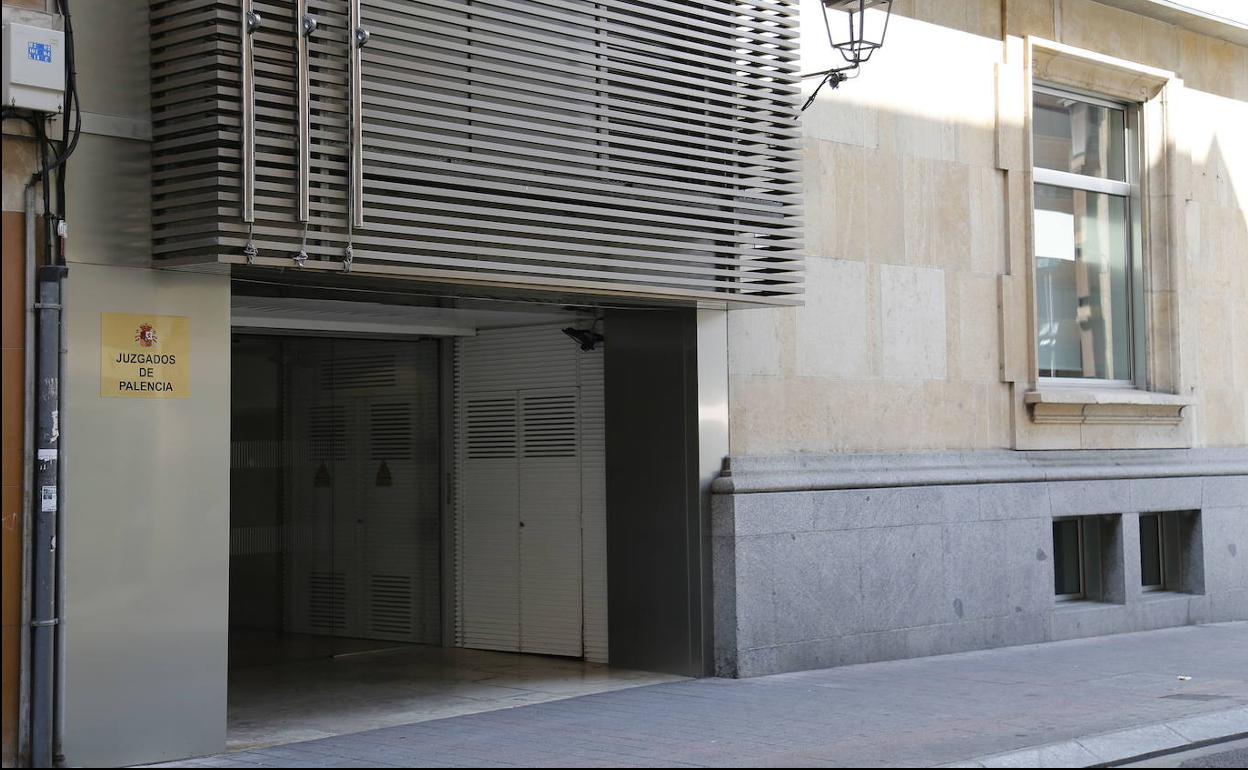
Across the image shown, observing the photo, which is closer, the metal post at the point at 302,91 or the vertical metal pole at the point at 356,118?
the metal post at the point at 302,91

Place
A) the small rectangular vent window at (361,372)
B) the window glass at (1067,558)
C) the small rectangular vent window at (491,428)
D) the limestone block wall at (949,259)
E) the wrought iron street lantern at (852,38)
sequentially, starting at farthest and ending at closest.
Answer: the window glass at (1067,558) < the small rectangular vent window at (361,372) < the small rectangular vent window at (491,428) < the limestone block wall at (949,259) < the wrought iron street lantern at (852,38)

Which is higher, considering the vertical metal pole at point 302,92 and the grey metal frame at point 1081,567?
the vertical metal pole at point 302,92

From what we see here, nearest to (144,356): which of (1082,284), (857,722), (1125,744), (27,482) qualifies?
(27,482)

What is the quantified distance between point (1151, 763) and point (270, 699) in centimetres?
580

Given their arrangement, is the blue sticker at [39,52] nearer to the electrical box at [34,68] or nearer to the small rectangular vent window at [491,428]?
the electrical box at [34,68]

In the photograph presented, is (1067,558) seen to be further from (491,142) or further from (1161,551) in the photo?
(491,142)

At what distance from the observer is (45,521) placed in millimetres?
7918

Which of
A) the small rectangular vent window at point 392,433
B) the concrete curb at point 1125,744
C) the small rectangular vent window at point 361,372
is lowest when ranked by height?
the concrete curb at point 1125,744

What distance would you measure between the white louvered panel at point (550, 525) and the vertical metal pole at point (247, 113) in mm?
4821

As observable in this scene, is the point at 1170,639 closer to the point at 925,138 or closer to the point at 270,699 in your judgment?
the point at 925,138

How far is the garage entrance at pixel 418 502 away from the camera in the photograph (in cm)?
1243

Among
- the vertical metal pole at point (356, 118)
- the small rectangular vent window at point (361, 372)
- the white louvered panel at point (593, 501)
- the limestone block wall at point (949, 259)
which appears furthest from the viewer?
the small rectangular vent window at point (361, 372)

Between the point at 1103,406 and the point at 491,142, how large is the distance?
7413 mm

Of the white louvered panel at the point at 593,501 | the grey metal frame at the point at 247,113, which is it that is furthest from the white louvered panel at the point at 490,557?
the grey metal frame at the point at 247,113
